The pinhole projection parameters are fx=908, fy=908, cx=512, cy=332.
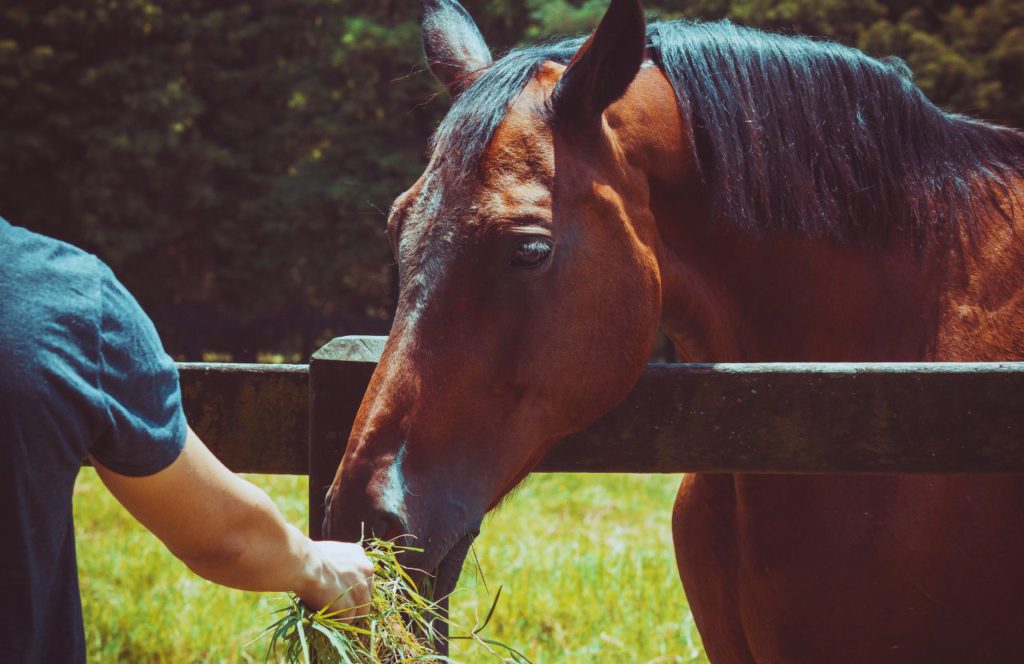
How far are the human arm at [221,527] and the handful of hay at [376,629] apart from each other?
57mm

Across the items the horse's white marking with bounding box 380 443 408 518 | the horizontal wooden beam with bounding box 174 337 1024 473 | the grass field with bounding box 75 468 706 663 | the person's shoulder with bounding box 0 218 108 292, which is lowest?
the grass field with bounding box 75 468 706 663

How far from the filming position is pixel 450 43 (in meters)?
2.51

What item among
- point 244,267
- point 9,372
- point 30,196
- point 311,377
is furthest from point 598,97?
point 30,196

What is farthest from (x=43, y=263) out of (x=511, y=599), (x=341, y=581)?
(x=511, y=599)

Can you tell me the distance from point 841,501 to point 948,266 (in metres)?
0.63

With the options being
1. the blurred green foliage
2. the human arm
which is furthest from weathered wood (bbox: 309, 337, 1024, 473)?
the blurred green foliage

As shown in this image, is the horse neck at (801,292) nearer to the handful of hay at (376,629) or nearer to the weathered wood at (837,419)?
the weathered wood at (837,419)

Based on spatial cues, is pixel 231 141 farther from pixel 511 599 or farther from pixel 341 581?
pixel 341 581

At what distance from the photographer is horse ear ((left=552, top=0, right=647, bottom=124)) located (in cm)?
190

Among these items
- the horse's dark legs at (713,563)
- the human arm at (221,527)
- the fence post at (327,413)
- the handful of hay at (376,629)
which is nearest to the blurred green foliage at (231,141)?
the horse's dark legs at (713,563)

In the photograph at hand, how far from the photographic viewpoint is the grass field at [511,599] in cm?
387

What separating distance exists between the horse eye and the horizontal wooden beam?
1.01 ft

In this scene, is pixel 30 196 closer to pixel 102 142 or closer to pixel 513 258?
pixel 102 142

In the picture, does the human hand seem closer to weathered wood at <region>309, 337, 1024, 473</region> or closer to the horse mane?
weathered wood at <region>309, 337, 1024, 473</region>
